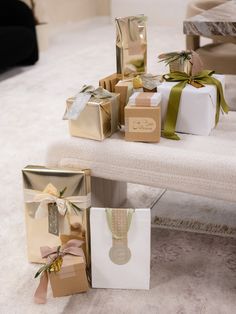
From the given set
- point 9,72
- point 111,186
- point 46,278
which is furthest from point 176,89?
point 9,72

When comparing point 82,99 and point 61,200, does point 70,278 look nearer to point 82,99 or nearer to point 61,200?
point 61,200

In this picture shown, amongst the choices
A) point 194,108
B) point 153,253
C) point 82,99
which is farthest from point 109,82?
point 153,253

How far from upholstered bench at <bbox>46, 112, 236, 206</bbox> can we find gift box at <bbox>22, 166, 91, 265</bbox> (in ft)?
0.26

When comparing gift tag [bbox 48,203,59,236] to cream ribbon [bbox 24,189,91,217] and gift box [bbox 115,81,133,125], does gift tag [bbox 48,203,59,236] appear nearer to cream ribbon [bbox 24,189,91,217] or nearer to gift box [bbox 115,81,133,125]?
cream ribbon [bbox 24,189,91,217]

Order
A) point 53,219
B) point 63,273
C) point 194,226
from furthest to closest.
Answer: point 194,226 < point 53,219 < point 63,273

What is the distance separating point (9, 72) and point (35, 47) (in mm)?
370

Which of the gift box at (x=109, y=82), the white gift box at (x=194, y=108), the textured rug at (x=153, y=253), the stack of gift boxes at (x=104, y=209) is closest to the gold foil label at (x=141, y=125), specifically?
the stack of gift boxes at (x=104, y=209)

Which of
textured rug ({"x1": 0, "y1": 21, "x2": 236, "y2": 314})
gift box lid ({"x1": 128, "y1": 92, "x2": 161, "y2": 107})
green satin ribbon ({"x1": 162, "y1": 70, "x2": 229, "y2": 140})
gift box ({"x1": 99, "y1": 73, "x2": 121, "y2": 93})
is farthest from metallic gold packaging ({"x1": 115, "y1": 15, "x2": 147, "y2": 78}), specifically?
textured rug ({"x1": 0, "y1": 21, "x2": 236, "y2": 314})

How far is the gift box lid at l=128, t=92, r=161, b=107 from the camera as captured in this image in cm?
165

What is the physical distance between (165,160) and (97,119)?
27 centimetres

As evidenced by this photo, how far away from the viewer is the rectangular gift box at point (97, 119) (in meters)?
1.66

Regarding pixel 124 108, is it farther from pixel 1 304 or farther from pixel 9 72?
pixel 9 72

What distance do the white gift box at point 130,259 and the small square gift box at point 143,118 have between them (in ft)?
0.86

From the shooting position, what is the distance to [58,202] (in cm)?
163
